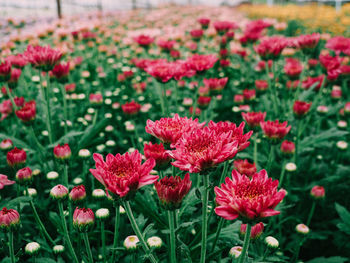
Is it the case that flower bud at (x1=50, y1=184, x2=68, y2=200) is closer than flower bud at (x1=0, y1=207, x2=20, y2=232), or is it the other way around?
flower bud at (x1=0, y1=207, x2=20, y2=232)

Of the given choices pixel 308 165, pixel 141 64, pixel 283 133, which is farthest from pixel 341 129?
pixel 141 64

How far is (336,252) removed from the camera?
1.96m

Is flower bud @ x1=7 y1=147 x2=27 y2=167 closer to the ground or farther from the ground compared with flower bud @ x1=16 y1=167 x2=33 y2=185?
farther from the ground

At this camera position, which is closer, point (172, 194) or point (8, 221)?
point (172, 194)

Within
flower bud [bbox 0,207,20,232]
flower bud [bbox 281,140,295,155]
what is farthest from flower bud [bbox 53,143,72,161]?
flower bud [bbox 281,140,295,155]

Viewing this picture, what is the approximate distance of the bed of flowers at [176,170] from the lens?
92cm

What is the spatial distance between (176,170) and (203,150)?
1.36 feet

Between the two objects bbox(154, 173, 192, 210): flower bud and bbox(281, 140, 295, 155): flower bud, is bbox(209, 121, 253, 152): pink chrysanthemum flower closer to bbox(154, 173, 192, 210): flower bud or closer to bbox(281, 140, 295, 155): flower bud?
bbox(154, 173, 192, 210): flower bud

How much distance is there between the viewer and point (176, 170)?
131 cm

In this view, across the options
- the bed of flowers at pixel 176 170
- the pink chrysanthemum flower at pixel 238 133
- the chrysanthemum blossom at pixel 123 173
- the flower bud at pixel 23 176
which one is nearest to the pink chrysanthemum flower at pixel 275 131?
the bed of flowers at pixel 176 170

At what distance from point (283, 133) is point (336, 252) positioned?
1011 millimetres

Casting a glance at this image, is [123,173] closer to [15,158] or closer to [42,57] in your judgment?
[15,158]

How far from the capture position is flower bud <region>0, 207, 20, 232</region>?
45.4 inches

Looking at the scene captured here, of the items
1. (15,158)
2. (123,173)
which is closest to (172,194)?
(123,173)
